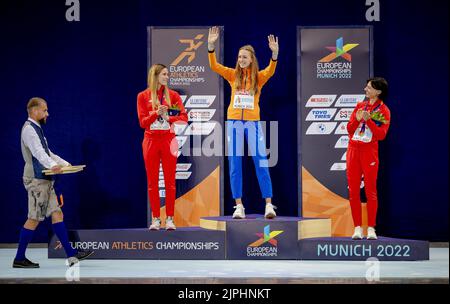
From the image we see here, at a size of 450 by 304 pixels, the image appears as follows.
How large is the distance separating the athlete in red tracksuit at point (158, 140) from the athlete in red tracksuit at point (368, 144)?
164 centimetres

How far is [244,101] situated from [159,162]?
1.02 meters

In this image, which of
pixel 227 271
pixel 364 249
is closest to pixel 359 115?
pixel 364 249

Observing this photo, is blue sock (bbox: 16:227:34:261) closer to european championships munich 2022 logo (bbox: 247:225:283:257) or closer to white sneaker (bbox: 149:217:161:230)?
white sneaker (bbox: 149:217:161:230)

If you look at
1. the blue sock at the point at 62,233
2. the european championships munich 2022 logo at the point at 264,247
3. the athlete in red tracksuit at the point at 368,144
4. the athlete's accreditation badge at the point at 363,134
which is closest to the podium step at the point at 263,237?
the european championships munich 2022 logo at the point at 264,247

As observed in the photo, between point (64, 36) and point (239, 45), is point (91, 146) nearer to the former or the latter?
point (64, 36)

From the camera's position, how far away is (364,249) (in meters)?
6.92

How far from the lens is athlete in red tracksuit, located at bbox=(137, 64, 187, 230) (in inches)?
285

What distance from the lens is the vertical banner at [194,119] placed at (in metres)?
8.00

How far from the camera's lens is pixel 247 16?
8.37m

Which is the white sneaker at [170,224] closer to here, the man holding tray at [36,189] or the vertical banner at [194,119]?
the vertical banner at [194,119]

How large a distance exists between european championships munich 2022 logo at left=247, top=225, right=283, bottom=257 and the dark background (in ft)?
4.48

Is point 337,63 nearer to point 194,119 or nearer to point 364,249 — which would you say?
point 194,119
